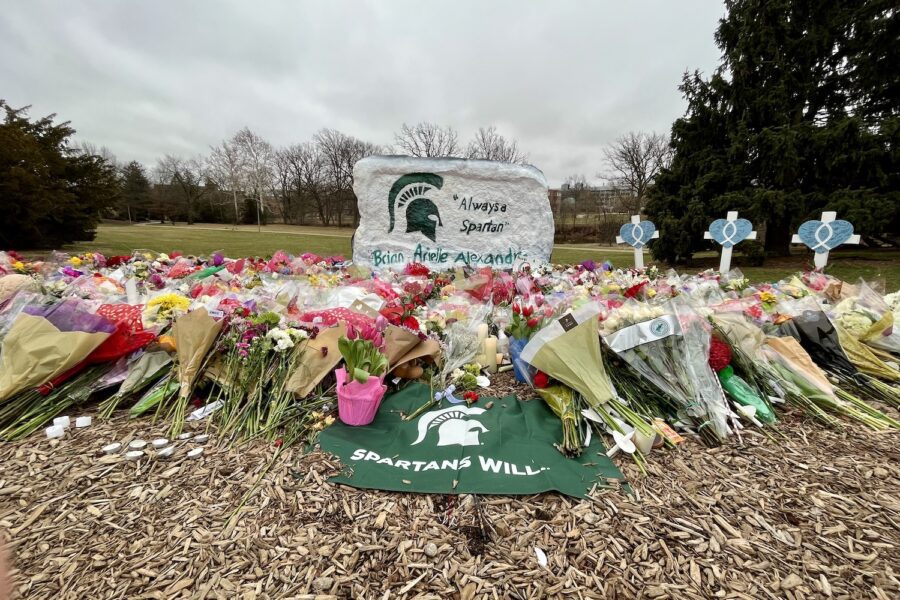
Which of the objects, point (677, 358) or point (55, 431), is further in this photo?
point (677, 358)

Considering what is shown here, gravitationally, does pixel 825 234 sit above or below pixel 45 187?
below

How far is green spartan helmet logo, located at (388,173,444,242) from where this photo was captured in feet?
23.0

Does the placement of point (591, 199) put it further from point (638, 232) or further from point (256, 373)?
point (256, 373)

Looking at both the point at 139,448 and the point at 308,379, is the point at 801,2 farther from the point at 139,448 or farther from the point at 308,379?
the point at 139,448

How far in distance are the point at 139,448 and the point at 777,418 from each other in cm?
380

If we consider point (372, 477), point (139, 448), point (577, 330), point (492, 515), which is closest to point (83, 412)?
point (139, 448)

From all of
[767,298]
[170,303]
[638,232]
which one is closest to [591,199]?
[638,232]

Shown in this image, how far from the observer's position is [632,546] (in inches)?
57.5

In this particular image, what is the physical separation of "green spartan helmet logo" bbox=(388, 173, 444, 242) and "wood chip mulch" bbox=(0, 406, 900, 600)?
5.65 meters

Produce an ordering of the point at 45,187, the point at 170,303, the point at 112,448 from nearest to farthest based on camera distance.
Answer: the point at 112,448 → the point at 170,303 → the point at 45,187

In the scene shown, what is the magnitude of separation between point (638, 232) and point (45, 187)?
53.9 ft

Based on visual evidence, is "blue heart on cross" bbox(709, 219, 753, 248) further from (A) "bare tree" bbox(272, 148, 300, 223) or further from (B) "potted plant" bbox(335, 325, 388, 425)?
(A) "bare tree" bbox(272, 148, 300, 223)

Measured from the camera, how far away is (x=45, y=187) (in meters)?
11.2

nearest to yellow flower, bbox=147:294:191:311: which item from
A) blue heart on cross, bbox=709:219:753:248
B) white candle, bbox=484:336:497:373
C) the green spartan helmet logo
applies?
white candle, bbox=484:336:497:373
